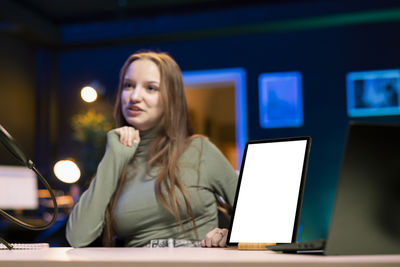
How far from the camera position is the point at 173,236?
1.63m

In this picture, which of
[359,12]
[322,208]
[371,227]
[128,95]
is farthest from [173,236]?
[359,12]

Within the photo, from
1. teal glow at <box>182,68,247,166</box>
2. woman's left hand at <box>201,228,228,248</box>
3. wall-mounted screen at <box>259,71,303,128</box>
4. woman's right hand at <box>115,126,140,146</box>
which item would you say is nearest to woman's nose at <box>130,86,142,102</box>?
woman's right hand at <box>115,126,140,146</box>

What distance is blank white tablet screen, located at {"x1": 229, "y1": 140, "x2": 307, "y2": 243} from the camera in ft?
3.39

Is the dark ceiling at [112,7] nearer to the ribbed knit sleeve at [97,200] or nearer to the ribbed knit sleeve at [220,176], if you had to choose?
the ribbed knit sleeve at [220,176]

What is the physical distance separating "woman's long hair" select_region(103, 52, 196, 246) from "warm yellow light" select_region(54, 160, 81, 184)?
5244 millimetres


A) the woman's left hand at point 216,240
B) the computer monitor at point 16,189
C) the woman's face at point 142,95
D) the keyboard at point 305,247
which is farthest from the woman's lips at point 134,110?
the computer monitor at point 16,189

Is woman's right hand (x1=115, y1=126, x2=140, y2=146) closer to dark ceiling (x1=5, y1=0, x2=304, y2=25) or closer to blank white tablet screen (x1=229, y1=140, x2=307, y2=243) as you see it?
blank white tablet screen (x1=229, y1=140, x2=307, y2=243)

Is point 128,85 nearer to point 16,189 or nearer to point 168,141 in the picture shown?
point 168,141

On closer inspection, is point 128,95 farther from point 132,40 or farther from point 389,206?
point 132,40

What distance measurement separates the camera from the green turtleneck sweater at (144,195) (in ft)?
4.88

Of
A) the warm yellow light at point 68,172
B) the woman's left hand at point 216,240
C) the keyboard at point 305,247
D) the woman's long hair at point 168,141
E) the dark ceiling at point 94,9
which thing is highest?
the dark ceiling at point 94,9

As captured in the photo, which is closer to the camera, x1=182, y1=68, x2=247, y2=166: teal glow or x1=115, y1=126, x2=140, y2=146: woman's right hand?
x1=115, y1=126, x2=140, y2=146: woman's right hand

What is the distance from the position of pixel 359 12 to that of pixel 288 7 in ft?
2.88

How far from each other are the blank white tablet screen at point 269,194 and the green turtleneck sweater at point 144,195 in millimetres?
524
